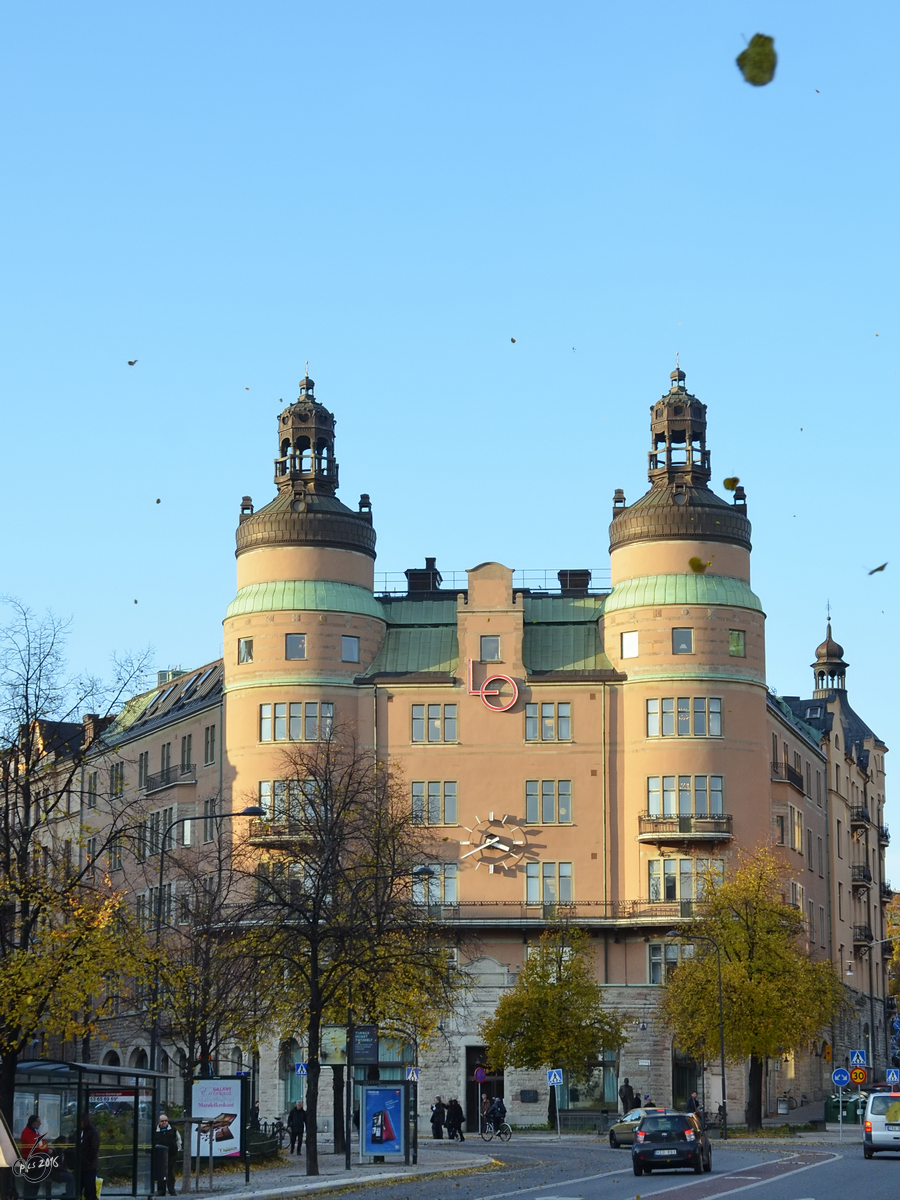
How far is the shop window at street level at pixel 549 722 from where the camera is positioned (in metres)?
87.7

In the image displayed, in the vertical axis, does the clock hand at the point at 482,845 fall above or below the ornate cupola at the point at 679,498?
below

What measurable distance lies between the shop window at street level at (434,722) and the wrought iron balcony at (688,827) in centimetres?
999

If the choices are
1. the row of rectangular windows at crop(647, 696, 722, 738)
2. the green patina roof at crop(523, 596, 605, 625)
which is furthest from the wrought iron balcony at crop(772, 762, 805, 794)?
the green patina roof at crop(523, 596, 605, 625)

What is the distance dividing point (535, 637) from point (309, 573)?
11311mm

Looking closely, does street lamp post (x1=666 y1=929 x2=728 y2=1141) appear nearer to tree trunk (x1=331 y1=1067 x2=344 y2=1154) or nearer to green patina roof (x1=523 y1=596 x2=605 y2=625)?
tree trunk (x1=331 y1=1067 x2=344 y2=1154)

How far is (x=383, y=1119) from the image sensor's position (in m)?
47.9

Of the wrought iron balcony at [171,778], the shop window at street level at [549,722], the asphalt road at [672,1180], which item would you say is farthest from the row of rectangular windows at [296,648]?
the asphalt road at [672,1180]

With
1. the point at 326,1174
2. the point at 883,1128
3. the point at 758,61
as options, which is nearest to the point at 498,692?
the point at 883,1128

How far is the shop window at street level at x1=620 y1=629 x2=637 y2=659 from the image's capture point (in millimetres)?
87250

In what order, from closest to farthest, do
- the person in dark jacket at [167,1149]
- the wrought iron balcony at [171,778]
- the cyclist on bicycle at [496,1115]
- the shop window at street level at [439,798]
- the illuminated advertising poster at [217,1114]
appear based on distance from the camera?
the person in dark jacket at [167,1149] < the illuminated advertising poster at [217,1114] < the cyclist on bicycle at [496,1115] < the shop window at street level at [439,798] < the wrought iron balcony at [171,778]

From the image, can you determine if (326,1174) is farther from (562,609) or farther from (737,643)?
(562,609)

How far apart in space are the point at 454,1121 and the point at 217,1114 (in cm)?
3589

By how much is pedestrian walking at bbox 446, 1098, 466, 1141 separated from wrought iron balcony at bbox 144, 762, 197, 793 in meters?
25.7

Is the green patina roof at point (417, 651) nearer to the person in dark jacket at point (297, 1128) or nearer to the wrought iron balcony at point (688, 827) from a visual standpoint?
the wrought iron balcony at point (688, 827)
